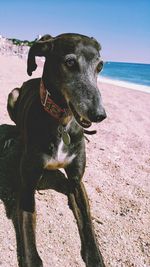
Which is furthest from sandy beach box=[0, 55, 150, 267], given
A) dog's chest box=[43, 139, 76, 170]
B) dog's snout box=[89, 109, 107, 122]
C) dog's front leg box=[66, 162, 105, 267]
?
dog's snout box=[89, 109, 107, 122]

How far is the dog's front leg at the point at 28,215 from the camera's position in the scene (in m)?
2.63

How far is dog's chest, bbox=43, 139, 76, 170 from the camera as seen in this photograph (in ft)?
10.4

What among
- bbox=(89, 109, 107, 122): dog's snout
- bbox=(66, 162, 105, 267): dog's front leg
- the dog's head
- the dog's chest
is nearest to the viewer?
bbox=(89, 109, 107, 122): dog's snout

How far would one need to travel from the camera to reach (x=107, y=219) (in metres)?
3.45

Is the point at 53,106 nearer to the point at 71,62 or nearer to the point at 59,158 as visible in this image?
the point at 71,62

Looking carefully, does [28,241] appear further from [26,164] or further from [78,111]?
[78,111]

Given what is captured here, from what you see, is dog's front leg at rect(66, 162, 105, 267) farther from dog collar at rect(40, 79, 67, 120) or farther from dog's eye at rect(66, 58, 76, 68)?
dog's eye at rect(66, 58, 76, 68)

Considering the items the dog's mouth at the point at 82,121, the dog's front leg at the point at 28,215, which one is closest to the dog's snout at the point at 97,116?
the dog's mouth at the point at 82,121

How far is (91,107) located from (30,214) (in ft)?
3.75

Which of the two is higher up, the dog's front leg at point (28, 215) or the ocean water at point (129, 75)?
the dog's front leg at point (28, 215)

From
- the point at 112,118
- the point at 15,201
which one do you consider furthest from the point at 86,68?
the point at 112,118

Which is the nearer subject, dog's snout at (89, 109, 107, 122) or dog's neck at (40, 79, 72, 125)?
dog's snout at (89, 109, 107, 122)

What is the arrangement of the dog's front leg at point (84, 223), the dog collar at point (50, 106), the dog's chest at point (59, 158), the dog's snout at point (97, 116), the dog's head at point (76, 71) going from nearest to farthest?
1. the dog's snout at point (97, 116)
2. the dog's head at point (76, 71)
3. the dog's front leg at point (84, 223)
4. the dog collar at point (50, 106)
5. the dog's chest at point (59, 158)

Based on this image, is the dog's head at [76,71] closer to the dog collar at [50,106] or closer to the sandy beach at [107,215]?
the dog collar at [50,106]
